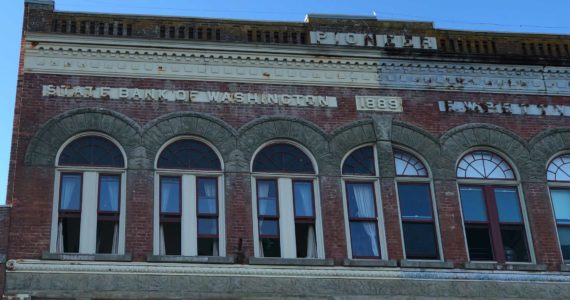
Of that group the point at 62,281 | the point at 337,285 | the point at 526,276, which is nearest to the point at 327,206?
the point at 337,285

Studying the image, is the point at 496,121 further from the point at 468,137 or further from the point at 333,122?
the point at 333,122

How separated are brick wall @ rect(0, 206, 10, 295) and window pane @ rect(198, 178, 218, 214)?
156 inches

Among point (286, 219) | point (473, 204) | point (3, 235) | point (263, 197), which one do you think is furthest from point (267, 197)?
point (3, 235)

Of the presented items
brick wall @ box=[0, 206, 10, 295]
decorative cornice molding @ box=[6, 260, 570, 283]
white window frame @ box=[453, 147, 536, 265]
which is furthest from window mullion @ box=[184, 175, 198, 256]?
white window frame @ box=[453, 147, 536, 265]

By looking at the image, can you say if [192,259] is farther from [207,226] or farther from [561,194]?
[561,194]

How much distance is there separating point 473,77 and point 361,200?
4578 millimetres

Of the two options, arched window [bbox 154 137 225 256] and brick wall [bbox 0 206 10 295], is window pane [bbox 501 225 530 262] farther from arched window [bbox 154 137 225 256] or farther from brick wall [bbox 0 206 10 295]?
brick wall [bbox 0 206 10 295]

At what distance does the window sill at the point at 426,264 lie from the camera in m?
19.7

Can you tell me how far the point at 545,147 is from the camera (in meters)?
21.8

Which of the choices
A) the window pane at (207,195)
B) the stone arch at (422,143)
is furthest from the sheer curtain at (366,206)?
the window pane at (207,195)

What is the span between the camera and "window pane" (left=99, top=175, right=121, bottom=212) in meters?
19.5

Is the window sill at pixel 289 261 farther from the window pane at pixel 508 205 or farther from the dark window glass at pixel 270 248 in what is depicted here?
the window pane at pixel 508 205

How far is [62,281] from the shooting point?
18.3 meters

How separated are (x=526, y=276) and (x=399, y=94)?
5.21 meters
